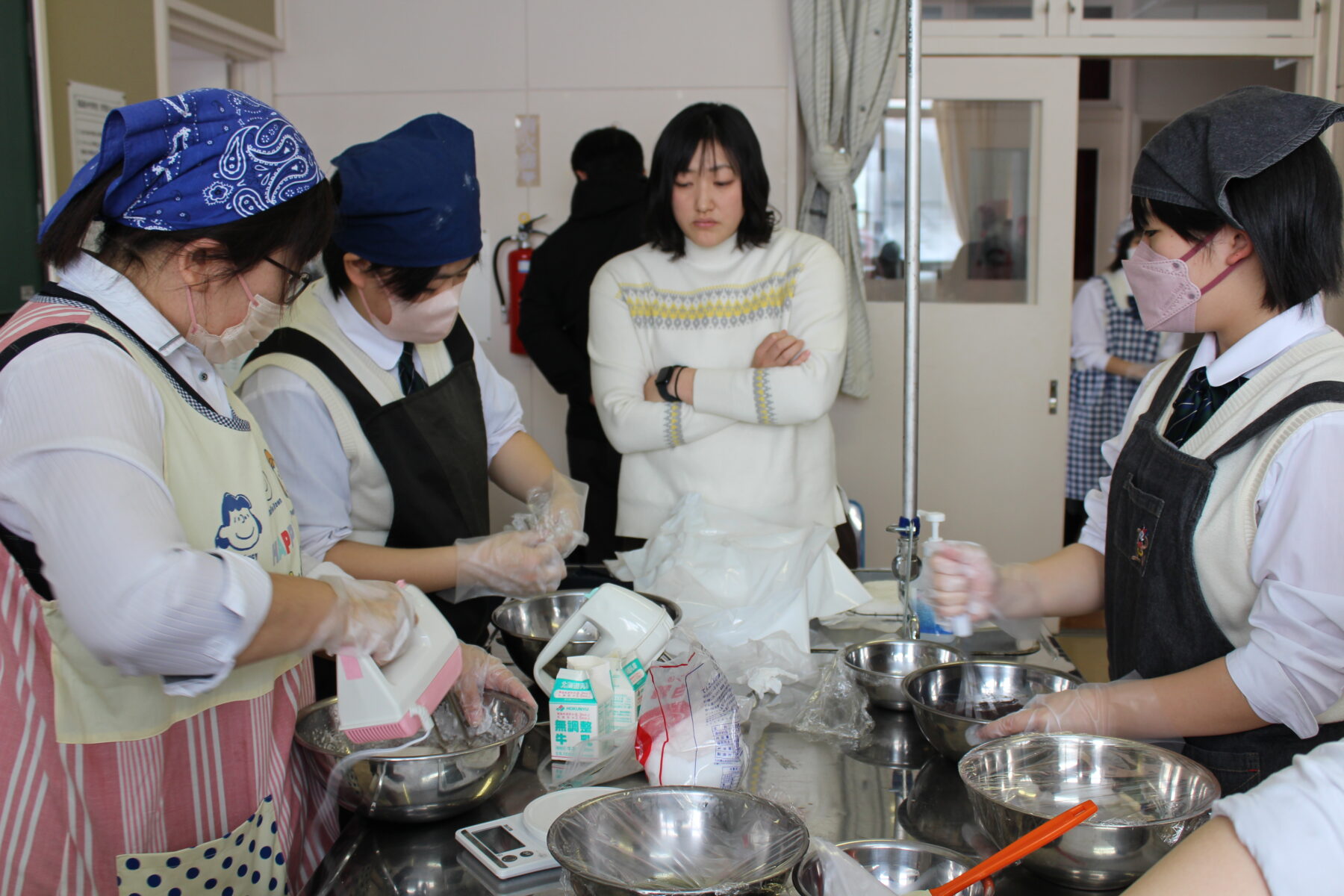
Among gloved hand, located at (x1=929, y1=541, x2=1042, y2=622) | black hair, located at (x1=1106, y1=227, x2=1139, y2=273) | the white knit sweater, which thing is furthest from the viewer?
black hair, located at (x1=1106, y1=227, x2=1139, y2=273)

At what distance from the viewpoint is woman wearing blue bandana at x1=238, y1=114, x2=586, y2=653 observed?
158 cm

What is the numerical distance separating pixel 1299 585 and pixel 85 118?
2.86 m

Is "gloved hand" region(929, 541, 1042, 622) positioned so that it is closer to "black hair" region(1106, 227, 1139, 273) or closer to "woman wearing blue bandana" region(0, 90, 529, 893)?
"woman wearing blue bandana" region(0, 90, 529, 893)

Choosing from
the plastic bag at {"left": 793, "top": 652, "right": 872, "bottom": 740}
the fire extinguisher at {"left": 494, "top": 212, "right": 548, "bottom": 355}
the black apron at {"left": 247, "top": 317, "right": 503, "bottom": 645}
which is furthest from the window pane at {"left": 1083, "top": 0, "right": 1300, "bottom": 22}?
the plastic bag at {"left": 793, "top": 652, "right": 872, "bottom": 740}

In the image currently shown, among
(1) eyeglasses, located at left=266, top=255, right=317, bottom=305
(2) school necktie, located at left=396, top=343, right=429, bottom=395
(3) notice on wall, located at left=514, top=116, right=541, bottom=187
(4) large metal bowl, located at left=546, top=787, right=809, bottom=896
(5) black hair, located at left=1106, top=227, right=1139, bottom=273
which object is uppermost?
(3) notice on wall, located at left=514, top=116, right=541, bottom=187

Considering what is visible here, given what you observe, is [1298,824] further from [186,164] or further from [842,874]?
[186,164]

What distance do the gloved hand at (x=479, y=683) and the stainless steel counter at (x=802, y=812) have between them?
0.08 metres

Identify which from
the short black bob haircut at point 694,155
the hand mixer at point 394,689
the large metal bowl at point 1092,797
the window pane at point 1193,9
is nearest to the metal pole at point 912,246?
the large metal bowl at point 1092,797

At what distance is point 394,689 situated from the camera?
109cm

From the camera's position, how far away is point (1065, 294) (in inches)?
167

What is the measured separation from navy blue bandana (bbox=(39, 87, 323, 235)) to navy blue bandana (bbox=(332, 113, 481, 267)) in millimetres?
436

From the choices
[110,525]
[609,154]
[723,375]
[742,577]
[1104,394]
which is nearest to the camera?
[110,525]

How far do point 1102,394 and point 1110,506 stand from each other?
321 cm

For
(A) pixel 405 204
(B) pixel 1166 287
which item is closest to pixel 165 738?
(A) pixel 405 204
